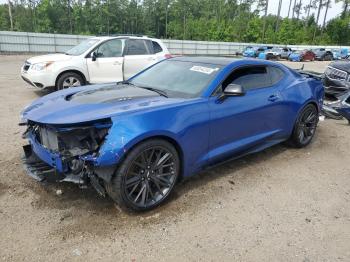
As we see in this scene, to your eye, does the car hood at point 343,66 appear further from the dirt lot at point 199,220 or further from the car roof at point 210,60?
the car roof at point 210,60

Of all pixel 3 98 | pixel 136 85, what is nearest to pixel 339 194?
pixel 136 85

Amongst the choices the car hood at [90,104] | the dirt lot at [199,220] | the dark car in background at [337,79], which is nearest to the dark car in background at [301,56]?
the dark car in background at [337,79]

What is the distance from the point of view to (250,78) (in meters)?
4.48

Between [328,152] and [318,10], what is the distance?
8154 centimetres

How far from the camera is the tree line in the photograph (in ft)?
215

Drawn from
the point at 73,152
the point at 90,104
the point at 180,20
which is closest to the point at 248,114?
the point at 90,104

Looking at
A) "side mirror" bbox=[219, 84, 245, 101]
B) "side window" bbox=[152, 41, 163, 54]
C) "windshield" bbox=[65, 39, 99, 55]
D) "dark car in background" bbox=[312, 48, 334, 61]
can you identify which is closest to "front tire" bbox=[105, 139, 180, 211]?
"side mirror" bbox=[219, 84, 245, 101]

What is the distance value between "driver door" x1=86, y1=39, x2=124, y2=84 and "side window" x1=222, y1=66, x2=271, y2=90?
515cm

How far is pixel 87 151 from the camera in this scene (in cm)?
312

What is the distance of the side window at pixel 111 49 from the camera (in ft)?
28.9

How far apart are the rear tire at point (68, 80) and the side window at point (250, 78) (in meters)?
5.32

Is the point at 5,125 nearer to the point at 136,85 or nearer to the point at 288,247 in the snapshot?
the point at 136,85

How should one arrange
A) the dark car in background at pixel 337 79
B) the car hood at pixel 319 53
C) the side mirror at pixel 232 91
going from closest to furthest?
1. the side mirror at pixel 232 91
2. the dark car in background at pixel 337 79
3. the car hood at pixel 319 53

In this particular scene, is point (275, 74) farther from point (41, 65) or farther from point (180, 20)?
point (180, 20)
